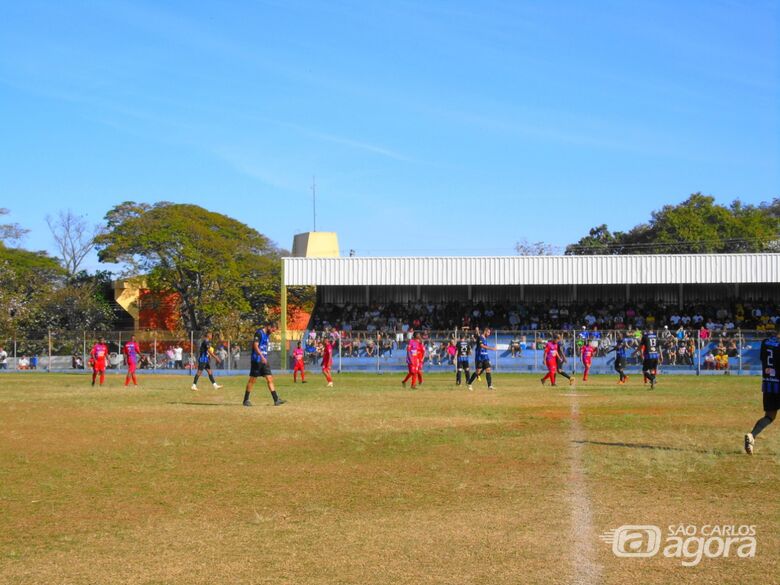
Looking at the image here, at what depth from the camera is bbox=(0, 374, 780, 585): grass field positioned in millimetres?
7641

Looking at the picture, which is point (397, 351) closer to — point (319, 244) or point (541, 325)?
point (541, 325)

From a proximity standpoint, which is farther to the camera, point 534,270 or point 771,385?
point 534,270

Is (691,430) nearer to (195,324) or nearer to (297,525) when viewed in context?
(297,525)

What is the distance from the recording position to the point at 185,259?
228ft

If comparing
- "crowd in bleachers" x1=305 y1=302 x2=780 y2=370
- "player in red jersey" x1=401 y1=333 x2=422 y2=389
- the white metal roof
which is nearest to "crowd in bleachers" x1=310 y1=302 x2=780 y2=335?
"crowd in bleachers" x1=305 y1=302 x2=780 y2=370

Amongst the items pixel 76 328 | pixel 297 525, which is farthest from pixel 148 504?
pixel 76 328

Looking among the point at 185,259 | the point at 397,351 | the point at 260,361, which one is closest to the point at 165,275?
the point at 185,259

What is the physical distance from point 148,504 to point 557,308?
52.7 metres

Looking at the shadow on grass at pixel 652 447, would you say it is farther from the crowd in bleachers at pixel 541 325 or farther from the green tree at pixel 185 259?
the green tree at pixel 185 259

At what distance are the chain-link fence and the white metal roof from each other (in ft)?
22.5

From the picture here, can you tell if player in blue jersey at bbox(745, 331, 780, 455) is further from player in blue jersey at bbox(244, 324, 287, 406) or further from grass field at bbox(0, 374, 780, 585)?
player in blue jersey at bbox(244, 324, 287, 406)

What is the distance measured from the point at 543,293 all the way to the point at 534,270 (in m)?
3.36

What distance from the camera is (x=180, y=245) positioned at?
69812 millimetres

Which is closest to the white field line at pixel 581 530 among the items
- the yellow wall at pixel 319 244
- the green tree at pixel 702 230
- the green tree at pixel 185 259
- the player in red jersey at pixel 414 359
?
the player in red jersey at pixel 414 359
